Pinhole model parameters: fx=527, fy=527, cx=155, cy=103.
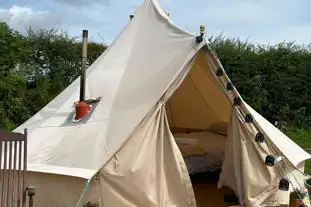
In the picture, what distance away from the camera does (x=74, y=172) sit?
14.8 feet

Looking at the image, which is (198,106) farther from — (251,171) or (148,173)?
(148,173)

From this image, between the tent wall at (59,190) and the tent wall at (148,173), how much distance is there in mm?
112

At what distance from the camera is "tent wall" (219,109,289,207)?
5.12 meters

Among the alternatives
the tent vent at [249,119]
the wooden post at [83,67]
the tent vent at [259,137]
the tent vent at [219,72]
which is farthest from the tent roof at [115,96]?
the tent vent at [259,137]

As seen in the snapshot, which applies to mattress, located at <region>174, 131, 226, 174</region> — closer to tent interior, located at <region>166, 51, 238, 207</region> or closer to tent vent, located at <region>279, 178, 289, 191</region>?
tent interior, located at <region>166, 51, 238, 207</region>

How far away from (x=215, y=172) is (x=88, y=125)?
2.55m

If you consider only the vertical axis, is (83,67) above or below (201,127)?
above

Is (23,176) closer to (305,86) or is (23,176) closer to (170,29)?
(170,29)

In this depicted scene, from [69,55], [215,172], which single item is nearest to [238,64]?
[69,55]

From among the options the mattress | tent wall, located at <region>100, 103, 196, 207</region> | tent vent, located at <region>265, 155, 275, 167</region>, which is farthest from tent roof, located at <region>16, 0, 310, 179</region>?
the mattress

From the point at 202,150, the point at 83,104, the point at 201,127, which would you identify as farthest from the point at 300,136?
the point at 83,104

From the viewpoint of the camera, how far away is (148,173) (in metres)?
4.68

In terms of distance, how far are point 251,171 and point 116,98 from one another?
4.97 ft

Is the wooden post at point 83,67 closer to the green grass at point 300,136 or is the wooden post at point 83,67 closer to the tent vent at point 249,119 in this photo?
the tent vent at point 249,119
